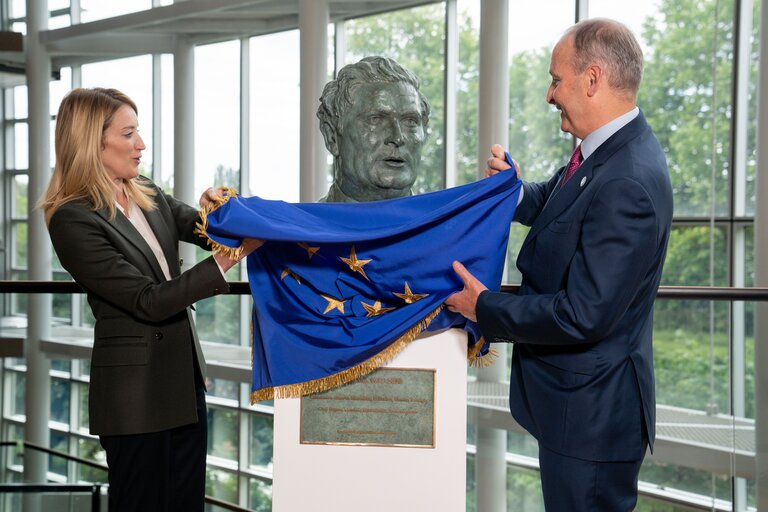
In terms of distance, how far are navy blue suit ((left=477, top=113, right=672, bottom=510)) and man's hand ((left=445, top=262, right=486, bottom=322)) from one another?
1.8 inches

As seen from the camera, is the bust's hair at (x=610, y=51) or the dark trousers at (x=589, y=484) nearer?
the bust's hair at (x=610, y=51)

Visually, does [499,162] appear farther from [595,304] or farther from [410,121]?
[595,304]

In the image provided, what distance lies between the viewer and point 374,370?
7.87ft

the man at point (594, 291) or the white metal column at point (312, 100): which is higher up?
the white metal column at point (312, 100)

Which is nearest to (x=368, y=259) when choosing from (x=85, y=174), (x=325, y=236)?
(x=325, y=236)

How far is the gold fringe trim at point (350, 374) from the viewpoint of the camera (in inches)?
90.2

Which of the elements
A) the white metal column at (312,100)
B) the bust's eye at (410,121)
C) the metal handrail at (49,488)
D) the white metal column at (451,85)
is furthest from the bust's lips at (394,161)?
the white metal column at (451,85)

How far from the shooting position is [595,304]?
1.93 metres

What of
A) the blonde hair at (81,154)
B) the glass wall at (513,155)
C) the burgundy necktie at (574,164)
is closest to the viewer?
the burgundy necktie at (574,164)

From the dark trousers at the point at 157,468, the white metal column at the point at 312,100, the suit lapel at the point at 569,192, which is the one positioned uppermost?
the white metal column at the point at 312,100

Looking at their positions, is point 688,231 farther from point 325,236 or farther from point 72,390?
point 72,390

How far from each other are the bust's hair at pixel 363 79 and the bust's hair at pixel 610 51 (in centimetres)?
66

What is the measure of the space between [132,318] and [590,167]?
130 centimetres

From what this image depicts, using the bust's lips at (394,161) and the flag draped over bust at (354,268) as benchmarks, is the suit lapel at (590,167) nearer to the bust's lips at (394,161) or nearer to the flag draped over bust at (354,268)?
the flag draped over bust at (354,268)
